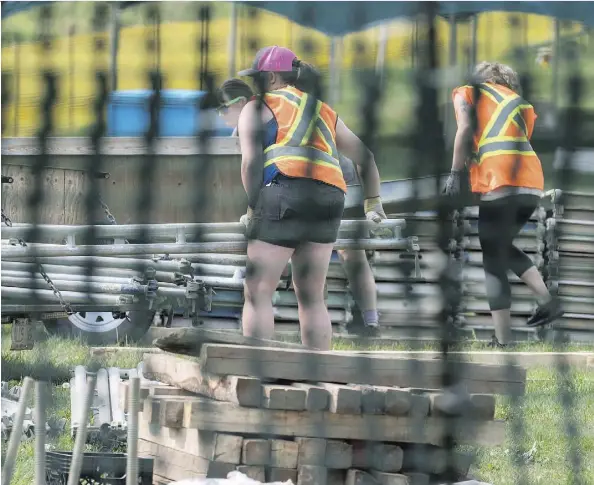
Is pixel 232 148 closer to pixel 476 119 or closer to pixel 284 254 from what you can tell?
pixel 284 254

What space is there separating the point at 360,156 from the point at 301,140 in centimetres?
41

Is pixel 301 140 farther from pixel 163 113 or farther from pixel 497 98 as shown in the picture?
pixel 497 98

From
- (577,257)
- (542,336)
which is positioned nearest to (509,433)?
(542,336)

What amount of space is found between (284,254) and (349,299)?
314cm

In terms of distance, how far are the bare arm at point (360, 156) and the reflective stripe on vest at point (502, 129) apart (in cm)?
82

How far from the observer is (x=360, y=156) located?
3283 mm

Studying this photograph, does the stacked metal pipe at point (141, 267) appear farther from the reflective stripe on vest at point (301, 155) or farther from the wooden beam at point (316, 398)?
the wooden beam at point (316, 398)

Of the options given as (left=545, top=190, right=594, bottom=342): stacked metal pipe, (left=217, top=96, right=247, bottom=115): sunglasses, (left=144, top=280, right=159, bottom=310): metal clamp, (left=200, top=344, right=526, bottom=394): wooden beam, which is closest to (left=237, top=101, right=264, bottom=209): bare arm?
(left=217, top=96, right=247, bottom=115): sunglasses

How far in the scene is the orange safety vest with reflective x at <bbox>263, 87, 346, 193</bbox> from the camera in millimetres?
2816

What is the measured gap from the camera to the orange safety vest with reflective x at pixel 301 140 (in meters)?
2.82

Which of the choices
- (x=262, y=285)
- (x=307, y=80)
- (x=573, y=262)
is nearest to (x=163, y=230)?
(x=262, y=285)

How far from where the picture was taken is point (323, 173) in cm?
300

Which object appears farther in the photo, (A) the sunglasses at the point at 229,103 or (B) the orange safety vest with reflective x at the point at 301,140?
(A) the sunglasses at the point at 229,103

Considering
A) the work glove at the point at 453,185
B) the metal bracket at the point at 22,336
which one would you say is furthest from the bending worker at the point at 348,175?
the metal bracket at the point at 22,336
